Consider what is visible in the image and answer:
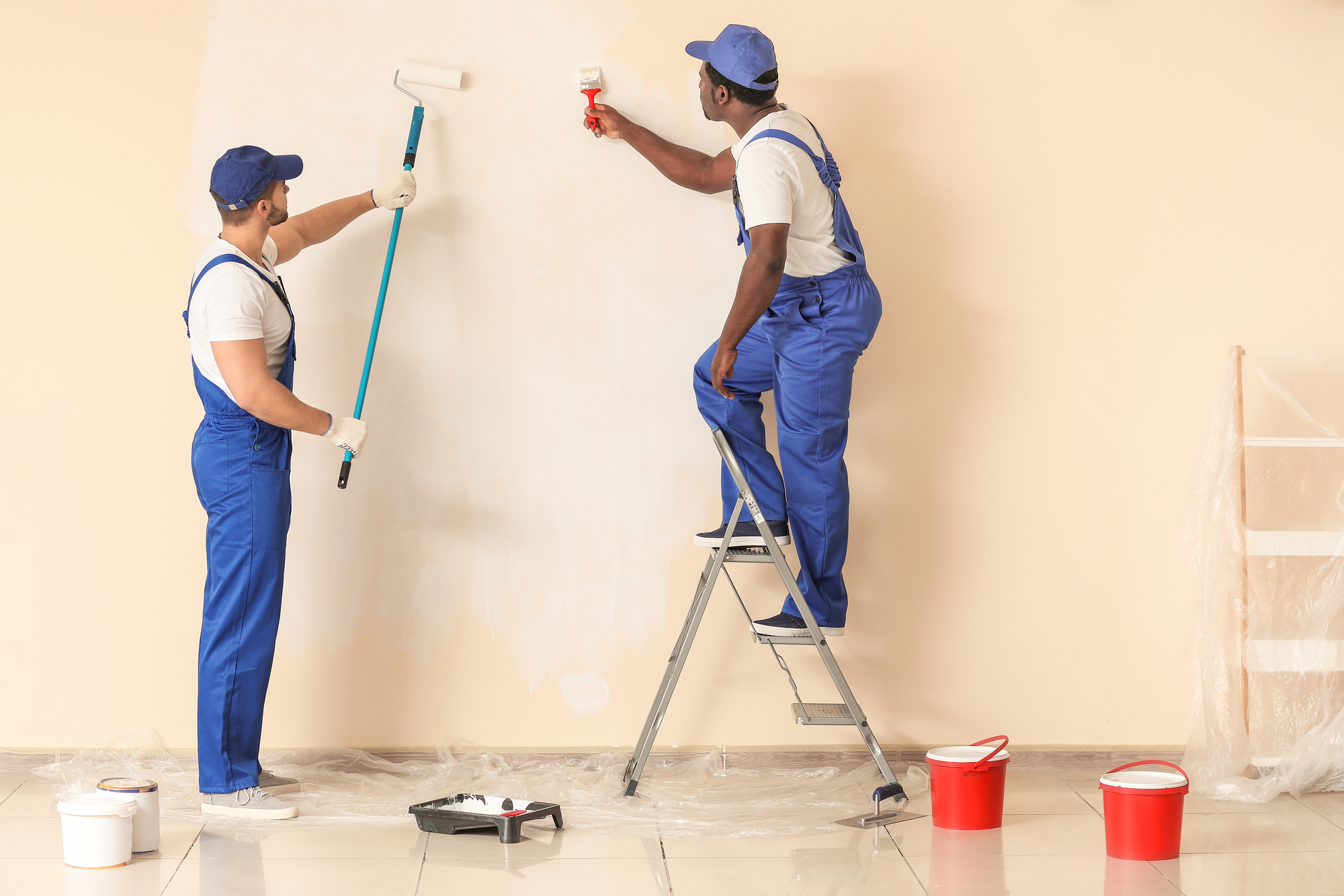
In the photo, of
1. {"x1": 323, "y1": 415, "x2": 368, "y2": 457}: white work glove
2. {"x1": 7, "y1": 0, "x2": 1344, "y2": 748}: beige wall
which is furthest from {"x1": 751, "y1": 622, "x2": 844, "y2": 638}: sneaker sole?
{"x1": 323, "y1": 415, "x2": 368, "y2": 457}: white work glove

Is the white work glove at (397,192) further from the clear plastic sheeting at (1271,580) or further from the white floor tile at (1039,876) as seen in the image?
the clear plastic sheeting at (1271,580)

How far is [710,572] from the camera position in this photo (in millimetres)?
2562

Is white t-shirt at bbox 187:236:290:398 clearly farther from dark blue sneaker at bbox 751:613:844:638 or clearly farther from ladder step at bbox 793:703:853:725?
ladder step at bbox 793:703:853:725

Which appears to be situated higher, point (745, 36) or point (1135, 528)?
Answer: point (745, 36)

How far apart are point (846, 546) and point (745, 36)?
1226 millimetres

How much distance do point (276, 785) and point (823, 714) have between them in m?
1.33

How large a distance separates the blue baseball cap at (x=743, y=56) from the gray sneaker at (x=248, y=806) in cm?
196

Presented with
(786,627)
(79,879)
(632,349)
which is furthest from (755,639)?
(79,879)

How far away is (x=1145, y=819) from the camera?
2174 mm

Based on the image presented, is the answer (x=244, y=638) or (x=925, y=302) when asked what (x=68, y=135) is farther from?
(x=925, y=302)

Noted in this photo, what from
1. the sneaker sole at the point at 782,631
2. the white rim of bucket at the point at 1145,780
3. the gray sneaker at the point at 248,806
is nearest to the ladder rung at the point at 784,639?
the sneaker sole at the point at 782,631

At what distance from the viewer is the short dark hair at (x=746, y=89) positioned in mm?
2506

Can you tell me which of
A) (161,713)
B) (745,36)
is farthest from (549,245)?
(161,713)

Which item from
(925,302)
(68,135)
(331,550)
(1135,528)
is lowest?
(331,550)
